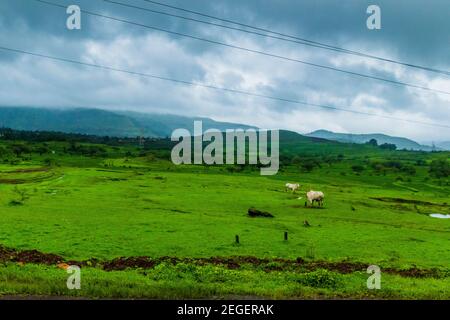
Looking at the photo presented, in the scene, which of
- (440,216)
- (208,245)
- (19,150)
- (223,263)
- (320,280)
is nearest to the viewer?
(320,280)

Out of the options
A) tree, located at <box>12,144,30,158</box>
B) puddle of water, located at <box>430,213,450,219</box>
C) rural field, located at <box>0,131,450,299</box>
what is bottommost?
puddle of water, located at <box>430,213,450,219</box>

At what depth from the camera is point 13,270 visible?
23.1m

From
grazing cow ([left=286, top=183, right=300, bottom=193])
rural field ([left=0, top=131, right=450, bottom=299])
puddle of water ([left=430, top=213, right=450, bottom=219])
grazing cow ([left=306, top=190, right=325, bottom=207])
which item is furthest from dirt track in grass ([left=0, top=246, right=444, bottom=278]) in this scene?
grazing cow ([left=286, top=183, right=300, bottom=193])

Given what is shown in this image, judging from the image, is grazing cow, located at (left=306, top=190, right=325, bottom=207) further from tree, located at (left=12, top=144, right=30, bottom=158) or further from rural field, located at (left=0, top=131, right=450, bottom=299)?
tree, located at (left=12, top=144, right=30, bottom=158)

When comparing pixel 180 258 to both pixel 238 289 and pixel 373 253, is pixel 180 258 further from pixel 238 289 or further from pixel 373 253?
pixel 373 253

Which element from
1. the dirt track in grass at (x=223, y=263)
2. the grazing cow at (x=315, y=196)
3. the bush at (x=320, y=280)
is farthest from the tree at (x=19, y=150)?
the bush at (x=320, y=280)

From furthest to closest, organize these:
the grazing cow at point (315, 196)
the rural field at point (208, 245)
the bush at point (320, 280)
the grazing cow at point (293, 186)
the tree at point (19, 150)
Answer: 1. the tree at point (19, 150)
2. the grazing cow at point (293, 186)
3. the grazing cow at point (315, 196)
4. the bush at point (320, 280)
5. the rural field at point (208, 245)

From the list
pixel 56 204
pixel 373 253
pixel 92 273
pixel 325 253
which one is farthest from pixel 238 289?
pixel 56 204

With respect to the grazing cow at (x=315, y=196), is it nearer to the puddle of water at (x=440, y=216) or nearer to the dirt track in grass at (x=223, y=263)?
the puddle of water at (x=440, y=216)

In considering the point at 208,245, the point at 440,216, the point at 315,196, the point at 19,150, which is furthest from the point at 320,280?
the point at 19,150

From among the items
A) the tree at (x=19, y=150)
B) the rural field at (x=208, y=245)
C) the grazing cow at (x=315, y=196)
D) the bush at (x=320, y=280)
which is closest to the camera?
the rural field at (x=208, y=245)

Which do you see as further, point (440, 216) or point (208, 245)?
point (440, 216)

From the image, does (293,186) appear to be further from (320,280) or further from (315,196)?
(320,280)

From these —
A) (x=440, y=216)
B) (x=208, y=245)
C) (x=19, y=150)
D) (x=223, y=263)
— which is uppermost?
(x=19, y=150)
